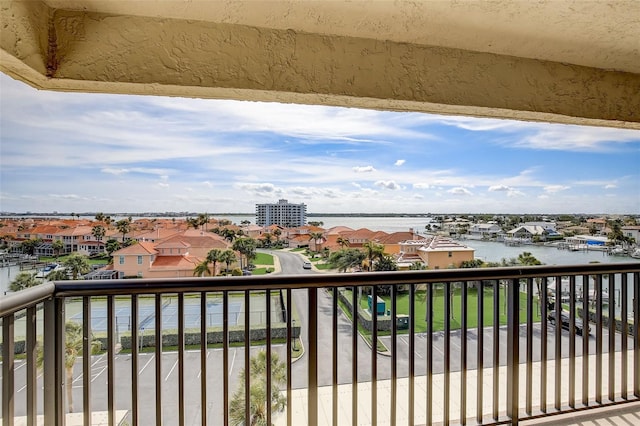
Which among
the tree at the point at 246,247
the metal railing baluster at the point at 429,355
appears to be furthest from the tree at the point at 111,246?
the metal railing baluster at the point at 429,355

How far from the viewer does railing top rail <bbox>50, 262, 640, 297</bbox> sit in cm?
138

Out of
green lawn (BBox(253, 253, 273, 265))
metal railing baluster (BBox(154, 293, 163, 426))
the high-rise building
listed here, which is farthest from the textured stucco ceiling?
metal railing baluster (BBox(154, 293, 163, 426))

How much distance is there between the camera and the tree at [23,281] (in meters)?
1.25

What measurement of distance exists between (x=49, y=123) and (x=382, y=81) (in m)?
1.53

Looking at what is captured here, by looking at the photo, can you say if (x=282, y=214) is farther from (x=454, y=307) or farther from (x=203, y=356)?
(x=454, y=307)

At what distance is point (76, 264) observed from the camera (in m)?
1.42

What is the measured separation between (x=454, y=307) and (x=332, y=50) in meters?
1.47

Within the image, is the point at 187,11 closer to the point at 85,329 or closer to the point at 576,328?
the point at 85,329

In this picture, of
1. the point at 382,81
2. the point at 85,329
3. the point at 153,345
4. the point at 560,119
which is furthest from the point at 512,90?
the point at 85,329

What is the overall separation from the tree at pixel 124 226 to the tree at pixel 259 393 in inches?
32.9

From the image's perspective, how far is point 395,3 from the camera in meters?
1.44

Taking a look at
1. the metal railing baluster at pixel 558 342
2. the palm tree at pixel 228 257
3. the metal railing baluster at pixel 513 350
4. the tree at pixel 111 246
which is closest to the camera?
the tree at pixel 111 246

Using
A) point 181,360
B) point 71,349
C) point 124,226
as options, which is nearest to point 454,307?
point 181,360

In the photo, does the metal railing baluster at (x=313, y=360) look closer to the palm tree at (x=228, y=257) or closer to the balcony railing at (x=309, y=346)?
the balcony railing at (x=309, y=346)
